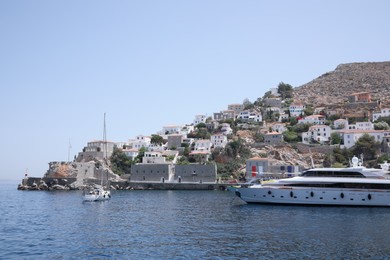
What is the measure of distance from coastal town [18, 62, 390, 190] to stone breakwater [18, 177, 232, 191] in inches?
6.7

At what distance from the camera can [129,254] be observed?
1731 cm

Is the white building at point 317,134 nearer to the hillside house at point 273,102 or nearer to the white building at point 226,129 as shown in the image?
the white building at point 226,129

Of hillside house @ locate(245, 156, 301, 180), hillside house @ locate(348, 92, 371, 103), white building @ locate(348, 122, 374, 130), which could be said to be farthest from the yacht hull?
hillside house @ locate(348, 92, 371, 103)

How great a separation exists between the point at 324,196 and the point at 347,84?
335 feet

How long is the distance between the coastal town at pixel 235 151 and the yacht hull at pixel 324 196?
67.9 ft

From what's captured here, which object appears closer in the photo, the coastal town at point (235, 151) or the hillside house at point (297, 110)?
the coastal town at point (235, 151)

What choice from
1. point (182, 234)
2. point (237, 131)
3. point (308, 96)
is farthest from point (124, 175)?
point (308, 96)

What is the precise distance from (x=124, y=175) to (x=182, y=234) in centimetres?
5103

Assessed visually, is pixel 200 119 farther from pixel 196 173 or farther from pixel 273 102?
pixel 196 173

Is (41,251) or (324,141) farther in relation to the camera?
(324,141)

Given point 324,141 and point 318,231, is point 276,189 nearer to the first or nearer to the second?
point 318,231

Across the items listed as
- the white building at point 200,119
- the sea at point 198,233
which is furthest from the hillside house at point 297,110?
the sea at point 198,233

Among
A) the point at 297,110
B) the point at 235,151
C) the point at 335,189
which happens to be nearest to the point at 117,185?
the point at 235,151

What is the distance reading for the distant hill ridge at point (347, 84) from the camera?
111750mm
